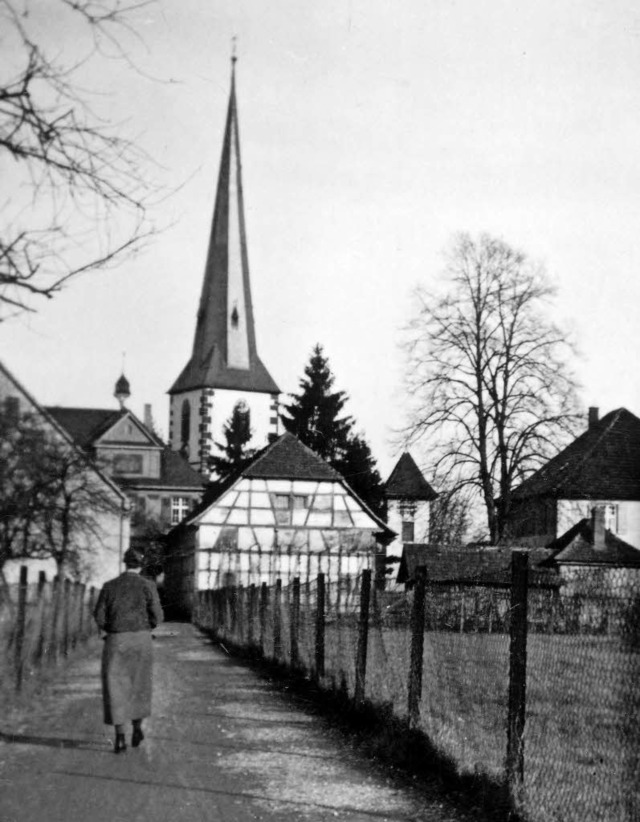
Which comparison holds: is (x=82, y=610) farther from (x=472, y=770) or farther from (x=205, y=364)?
(x=205, y=364)

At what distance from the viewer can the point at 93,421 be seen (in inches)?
2911

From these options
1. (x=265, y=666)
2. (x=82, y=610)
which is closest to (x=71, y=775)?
(x=265, y=666)

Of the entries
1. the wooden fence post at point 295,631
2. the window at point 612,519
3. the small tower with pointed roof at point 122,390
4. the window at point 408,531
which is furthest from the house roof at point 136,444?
the wooden fence post at point 295,631

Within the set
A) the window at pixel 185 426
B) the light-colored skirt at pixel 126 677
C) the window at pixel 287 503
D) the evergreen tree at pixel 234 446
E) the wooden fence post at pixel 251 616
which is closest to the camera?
the light-colored skirt at pixel 126 677

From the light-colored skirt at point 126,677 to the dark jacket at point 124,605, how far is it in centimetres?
8

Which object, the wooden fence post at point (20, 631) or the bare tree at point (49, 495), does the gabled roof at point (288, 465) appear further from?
the wooden fence post at point (20, 631)

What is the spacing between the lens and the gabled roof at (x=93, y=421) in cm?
7012

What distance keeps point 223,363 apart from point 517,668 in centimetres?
8441

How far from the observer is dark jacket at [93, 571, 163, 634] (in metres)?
10.1

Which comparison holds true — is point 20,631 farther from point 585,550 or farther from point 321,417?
point 321,417

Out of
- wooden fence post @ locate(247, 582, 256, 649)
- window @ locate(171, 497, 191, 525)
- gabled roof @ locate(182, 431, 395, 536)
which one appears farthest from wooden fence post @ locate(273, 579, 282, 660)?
window @ locate(171, 497, 191, 525)

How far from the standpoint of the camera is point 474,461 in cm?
3984

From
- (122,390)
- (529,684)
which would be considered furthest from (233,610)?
(122,390)

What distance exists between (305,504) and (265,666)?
112 ft
